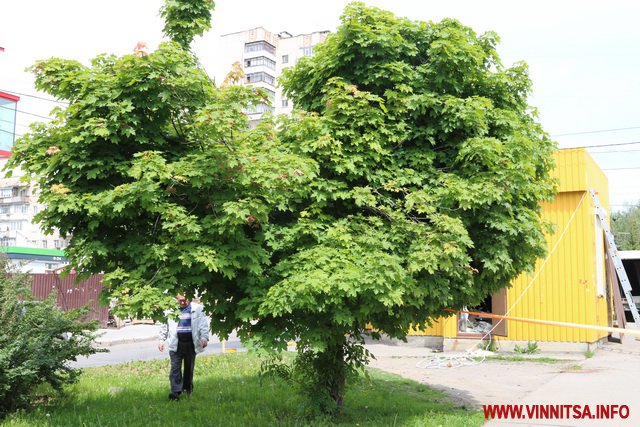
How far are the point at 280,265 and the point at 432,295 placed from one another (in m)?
1.92

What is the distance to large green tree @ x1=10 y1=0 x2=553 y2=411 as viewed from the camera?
6082mm

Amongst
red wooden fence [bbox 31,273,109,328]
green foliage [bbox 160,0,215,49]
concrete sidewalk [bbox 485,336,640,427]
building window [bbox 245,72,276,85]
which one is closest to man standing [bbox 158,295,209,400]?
green foliage [bbox 160,0,215,49]

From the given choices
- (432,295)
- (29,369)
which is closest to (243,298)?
(432,295)

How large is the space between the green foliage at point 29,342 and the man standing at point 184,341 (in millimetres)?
1215

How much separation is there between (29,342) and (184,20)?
4884 millimetres

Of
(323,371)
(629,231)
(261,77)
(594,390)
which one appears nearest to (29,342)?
(323,371)

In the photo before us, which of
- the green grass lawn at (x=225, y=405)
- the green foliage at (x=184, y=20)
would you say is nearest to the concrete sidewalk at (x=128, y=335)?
the green grass lawn at (x=225, y=405)

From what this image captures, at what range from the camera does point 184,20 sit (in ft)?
24.7

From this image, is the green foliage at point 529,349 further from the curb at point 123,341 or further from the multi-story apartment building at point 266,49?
the multi-story apartment building at point 266,49

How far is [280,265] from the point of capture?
21.7ft

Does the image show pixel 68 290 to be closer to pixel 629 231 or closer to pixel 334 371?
pixel 334 371

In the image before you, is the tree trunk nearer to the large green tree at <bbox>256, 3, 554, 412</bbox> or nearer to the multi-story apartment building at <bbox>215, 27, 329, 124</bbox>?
the large green tree at <bbox>256, 3, 554, 412</bbox>

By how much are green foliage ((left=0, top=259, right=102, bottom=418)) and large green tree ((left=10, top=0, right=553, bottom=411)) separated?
2.07 metres

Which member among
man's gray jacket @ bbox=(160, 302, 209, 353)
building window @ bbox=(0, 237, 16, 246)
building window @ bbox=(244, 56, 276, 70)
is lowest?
man's gray jacket @ bbox=(160, 302, 209, 353)
